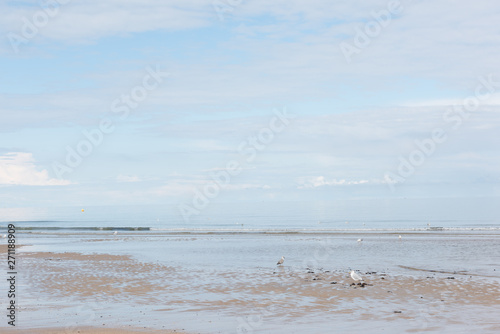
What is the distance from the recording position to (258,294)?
65.2 ft

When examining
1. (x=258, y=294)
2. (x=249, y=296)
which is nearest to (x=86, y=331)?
(x=249, y=296)

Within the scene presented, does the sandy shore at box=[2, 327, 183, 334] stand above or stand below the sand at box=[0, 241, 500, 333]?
below

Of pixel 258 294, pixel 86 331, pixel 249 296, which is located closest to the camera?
pixel 86 331

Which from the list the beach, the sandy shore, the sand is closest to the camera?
the sandy shore

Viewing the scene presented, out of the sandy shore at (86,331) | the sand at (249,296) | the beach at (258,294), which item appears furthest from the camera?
the sand at (249,296)

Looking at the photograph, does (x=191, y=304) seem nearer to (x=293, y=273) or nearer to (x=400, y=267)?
(x=293, y=273)

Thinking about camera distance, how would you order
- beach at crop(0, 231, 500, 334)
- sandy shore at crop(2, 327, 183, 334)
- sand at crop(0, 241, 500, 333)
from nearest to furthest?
1. sandy shore at crop(2, 327, 183, 334)
2. beach at crop(0, 231, 500, 334)
3. sand at crop(0, 241, 500, 333)

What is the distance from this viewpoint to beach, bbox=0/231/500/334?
1503cm

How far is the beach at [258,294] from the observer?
49.3 ft

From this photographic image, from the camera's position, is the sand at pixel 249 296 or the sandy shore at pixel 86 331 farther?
the sand at pixel 249 296

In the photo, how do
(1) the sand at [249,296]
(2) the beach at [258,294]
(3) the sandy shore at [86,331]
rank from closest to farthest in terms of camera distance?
(3) the sandy shore at [86,331] → (2) the beach at [258,294] → (1) the sand at [249,296]

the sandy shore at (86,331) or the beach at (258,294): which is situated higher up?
the beach at (258,294)

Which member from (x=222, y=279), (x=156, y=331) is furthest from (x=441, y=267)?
(x=156, y=331)

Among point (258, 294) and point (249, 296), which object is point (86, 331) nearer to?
point (249, 296)
